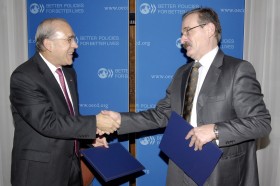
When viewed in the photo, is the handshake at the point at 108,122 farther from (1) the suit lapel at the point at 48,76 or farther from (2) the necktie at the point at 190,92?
(2) the necktie at the point at 190,92

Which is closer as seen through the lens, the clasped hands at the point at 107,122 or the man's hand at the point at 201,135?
the man's hand at the point at 201,135

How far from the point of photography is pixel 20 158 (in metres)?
2.40

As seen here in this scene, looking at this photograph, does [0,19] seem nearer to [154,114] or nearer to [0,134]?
[0,134]

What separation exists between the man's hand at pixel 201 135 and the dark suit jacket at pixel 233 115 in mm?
67

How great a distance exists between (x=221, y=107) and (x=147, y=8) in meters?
1.71

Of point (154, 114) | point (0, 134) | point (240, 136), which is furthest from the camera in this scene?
point (0, 134)

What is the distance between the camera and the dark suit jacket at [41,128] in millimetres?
2371

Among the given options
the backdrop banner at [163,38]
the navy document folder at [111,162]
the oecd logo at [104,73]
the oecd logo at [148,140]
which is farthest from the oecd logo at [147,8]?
the navy document folder at [111,162]

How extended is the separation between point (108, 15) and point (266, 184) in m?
2.65

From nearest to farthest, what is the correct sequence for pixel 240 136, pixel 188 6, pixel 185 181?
1. pixel 240 136
2. pixel 185 181
3. pixel 188 6

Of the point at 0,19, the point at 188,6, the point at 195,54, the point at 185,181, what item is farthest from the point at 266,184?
the point at 0,19

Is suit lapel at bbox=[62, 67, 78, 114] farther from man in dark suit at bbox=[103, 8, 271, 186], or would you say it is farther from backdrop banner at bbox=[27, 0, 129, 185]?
man in dark suit at bbox=[103, 8, 271, 186]

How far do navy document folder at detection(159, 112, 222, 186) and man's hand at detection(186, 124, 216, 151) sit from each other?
3cm

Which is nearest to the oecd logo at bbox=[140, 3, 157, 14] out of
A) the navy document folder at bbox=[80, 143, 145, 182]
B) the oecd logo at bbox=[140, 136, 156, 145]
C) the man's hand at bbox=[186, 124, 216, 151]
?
the oecd logo at bbox=[140, 136, 156, 145]
